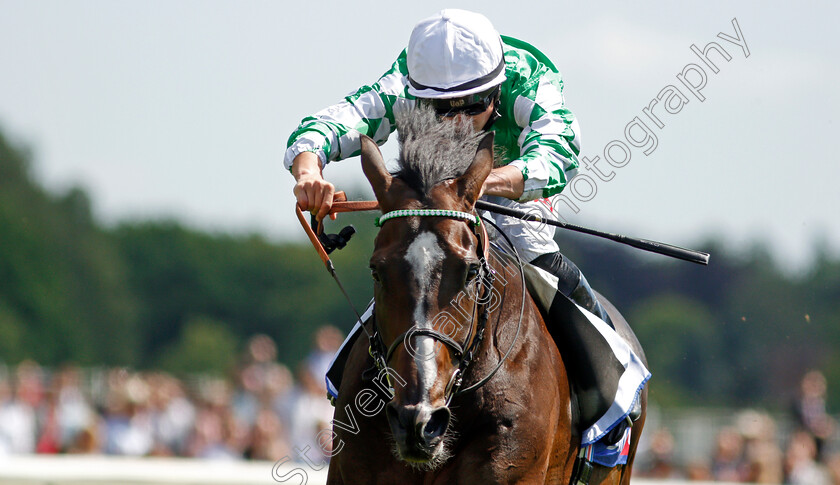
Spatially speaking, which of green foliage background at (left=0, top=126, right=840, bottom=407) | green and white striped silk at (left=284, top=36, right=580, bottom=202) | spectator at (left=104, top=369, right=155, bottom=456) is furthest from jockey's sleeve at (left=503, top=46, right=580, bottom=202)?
green foliage background at (left=0, top=126, right=840, bottom=407)

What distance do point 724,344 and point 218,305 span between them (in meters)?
36.1

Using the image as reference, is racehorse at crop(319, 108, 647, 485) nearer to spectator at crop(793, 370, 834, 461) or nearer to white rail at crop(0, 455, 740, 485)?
white rail at crop(0, 455, 740, 485)

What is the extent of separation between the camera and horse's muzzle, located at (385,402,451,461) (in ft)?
10.5

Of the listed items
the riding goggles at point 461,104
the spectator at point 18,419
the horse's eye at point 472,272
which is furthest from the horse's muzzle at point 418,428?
the spectator at point 18,419

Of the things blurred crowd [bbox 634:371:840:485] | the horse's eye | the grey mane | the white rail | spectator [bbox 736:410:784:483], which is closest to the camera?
the horse's eye

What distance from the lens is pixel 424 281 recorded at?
11.0 ft

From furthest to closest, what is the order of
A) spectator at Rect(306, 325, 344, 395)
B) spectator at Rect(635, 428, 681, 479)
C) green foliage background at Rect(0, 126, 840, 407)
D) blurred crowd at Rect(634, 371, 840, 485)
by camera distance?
1. green foliage background at Rect(0, 126, 840, 407)
2. spectator at Rect(635, 428, 681, 479)
3. blurred crowd at Rect(634, 371, 840, 485)
4. spectator at Rect(306, 325, 344, 395)

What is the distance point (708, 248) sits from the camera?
56.2 meters

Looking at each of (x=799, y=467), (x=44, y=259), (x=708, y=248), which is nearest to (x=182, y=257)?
(x=44, y=259)

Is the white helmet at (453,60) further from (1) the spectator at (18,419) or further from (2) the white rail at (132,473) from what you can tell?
(1) the spectator at (18,419)

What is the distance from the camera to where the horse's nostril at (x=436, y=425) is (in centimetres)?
322

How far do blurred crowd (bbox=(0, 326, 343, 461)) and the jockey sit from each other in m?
5.83

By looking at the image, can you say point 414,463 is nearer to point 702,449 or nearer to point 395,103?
point 395,103

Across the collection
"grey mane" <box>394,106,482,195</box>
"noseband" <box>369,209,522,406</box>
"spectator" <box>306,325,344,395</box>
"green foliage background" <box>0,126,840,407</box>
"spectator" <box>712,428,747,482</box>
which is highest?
"grey mane" <box>394,106,482,195</box>
